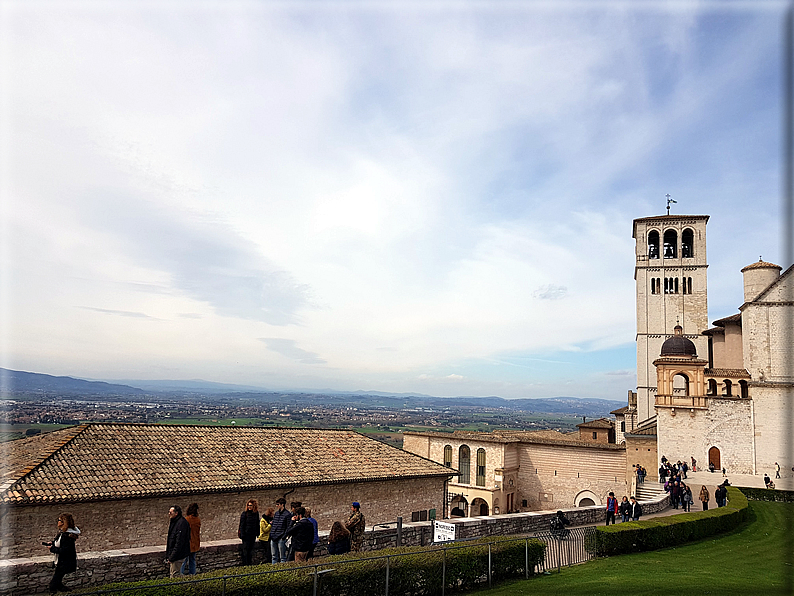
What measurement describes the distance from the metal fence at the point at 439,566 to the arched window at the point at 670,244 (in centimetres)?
5386

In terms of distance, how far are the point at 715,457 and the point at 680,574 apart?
30.5 metres

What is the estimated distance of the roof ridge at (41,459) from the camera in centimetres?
1473

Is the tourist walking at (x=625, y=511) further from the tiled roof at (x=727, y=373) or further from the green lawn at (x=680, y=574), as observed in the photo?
the tiled roof at (x=727, y=373)

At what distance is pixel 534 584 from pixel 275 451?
12.9m

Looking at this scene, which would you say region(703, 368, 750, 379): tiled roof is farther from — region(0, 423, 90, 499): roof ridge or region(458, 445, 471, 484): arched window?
region(0, 423, 90, 499): roof ridge

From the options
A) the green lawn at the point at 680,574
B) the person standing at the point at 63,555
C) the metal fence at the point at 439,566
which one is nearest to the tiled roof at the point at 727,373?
the green lawn at the point at 680,574

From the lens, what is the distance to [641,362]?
60500mm

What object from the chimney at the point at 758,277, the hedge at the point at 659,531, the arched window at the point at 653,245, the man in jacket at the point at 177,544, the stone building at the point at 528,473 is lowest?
the stone building at the point at 528,473

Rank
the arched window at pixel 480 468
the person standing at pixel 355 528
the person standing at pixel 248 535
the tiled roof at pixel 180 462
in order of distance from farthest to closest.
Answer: the arched window at pixel 480 468 → the tiled roof at pixel 180 462 → the person standing at pixel 355 528 → the person standing at pixel 248 535

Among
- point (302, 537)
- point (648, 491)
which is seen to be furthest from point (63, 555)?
point (648, 491)

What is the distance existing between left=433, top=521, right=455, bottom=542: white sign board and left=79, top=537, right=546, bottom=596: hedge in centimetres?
202

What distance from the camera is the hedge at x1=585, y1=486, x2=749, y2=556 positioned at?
15.2m

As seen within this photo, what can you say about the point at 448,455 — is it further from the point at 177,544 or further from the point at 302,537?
the point at 177,544

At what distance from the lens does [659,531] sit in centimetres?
1656
